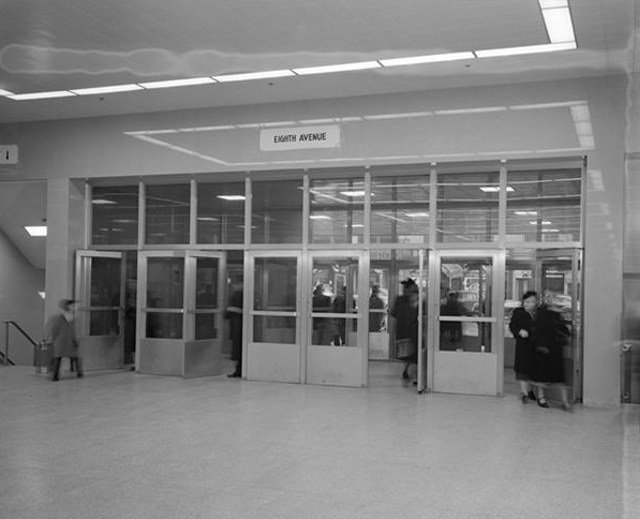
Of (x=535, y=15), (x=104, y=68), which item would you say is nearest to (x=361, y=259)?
(x=535, y=15)

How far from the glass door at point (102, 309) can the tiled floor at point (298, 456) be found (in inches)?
12.2

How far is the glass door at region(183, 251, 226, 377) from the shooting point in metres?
8.82

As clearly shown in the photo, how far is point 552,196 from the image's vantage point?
7.72 m

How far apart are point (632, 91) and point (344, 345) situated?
→ 736cm

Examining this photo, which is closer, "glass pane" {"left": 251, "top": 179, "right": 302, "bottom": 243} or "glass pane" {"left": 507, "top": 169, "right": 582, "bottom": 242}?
"glass pane" {"left": 507, "top": 169, "right": 582, "bottom": 242}

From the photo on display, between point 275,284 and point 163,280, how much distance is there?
146cm

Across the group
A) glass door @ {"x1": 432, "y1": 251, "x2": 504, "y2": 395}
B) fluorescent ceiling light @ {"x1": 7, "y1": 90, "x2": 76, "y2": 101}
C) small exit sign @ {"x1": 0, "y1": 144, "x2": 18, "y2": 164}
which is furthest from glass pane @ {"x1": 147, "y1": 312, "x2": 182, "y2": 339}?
small exit sign @ {"x1": 0, "y1": 144, "x2": 18, "y2": 164}

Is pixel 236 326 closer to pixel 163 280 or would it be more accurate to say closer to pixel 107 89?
pixel 163 280

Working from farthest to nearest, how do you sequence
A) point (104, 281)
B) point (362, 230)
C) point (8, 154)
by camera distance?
1. point (362, 230)
2. point (104, 281)
3. point (8, 154)

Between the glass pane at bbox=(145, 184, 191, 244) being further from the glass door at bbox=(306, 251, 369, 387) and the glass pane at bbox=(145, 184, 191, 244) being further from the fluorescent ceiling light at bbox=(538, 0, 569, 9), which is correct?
the fluorescent ceiling light at bbox=(538, 0, 569, 9)

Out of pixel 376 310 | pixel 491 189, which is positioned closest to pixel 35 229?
pixel 491 189

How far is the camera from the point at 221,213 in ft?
29.8

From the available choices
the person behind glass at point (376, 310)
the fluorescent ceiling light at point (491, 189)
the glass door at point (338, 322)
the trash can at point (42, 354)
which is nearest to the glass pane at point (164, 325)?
the glass door at point (338, 322)

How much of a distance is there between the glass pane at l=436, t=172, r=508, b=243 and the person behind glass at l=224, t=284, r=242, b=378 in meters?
2.61
